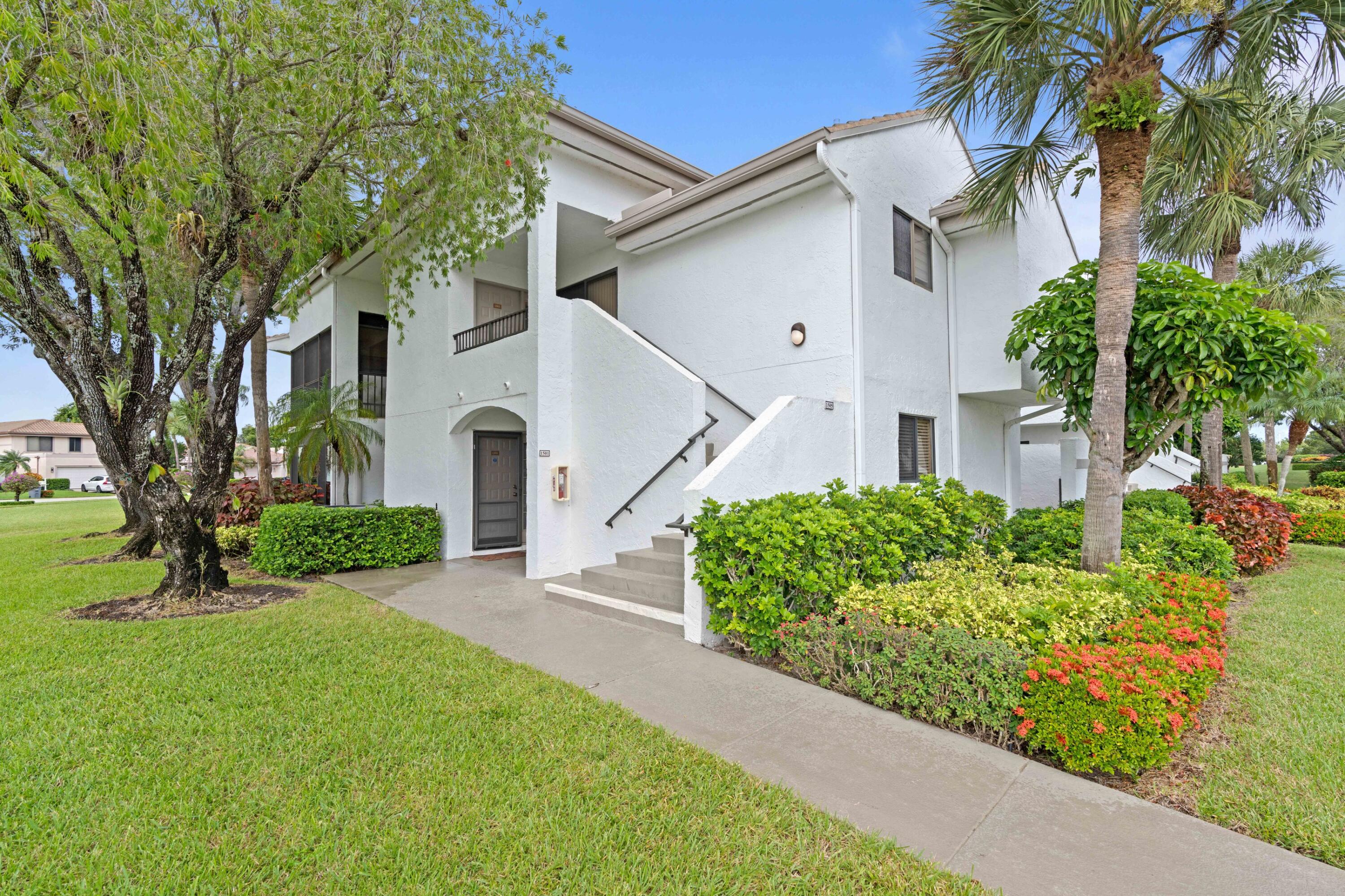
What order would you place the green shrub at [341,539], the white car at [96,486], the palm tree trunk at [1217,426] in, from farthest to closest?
1. the white car at [96,486]
2. the palm tree trunk at [1217,426]
3. the green shrub at [341,539]

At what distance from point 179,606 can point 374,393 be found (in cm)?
864

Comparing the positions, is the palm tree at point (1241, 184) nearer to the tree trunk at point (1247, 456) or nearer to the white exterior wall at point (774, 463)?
the white exterior wall at point (774, 463)

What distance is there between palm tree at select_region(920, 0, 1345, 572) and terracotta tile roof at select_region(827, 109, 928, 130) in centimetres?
123

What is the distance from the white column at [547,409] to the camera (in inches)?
370

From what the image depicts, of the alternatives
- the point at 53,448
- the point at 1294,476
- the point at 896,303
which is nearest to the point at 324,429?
the point at 896,303

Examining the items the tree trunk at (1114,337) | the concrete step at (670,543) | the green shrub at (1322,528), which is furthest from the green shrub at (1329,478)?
the concrete step at (670,543)

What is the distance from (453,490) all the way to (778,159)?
7.93m

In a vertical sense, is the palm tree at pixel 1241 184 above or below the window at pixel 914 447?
above

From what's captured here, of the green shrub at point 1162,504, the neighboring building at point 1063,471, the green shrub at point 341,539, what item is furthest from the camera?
the neighboring building at point 1063,471

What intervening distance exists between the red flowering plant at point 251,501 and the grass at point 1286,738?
44.3 feet

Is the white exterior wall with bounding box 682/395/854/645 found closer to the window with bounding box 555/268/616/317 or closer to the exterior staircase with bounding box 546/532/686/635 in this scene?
the exterior staircase with bounding box 546/532/686/635

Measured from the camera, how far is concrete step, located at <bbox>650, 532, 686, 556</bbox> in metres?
7.68

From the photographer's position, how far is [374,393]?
1520cm

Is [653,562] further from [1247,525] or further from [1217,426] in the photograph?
[1217,426]
